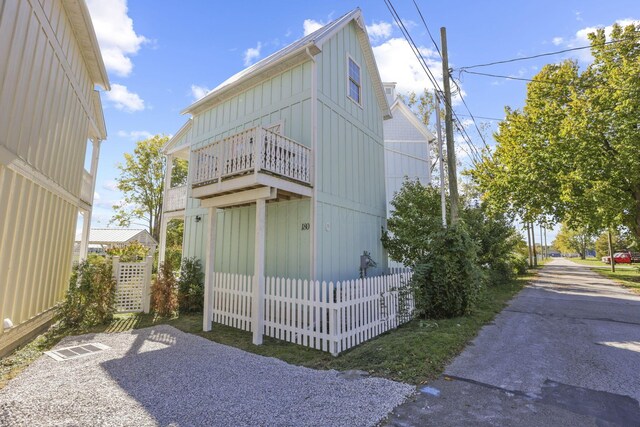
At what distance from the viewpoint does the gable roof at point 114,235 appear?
2911cm

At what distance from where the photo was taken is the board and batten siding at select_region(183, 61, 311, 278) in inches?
319

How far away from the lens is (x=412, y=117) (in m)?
18.0

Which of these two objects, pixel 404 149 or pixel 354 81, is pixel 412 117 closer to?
pixel 404 149

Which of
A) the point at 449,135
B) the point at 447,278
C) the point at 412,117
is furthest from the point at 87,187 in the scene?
the point at 412,117

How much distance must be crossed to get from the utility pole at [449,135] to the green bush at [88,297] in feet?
32.5

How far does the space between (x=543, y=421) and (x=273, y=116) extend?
347 inches

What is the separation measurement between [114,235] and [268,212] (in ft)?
98.0

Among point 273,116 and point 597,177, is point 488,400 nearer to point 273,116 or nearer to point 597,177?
point 273,116

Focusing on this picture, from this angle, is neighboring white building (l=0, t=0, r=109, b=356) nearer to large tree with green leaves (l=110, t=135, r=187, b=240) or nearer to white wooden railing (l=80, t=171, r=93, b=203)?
white wooden railing (l=80, t=171, r=93, b=203)

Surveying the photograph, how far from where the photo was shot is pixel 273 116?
916 centimetres

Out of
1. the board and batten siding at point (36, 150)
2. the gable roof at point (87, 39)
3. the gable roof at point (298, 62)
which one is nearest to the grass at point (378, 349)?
the board and batten siding at point (36, 150)

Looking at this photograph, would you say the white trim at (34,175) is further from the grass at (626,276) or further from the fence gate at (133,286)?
the grass at (626,276)

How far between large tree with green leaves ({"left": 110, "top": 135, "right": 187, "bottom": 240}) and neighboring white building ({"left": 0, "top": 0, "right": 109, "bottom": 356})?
23462 mm

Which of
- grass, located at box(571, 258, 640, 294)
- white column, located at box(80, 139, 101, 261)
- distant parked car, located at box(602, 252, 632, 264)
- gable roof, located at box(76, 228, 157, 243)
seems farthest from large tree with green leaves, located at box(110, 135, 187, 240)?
distant parked car, located at box(602, 252, 632, 264)
